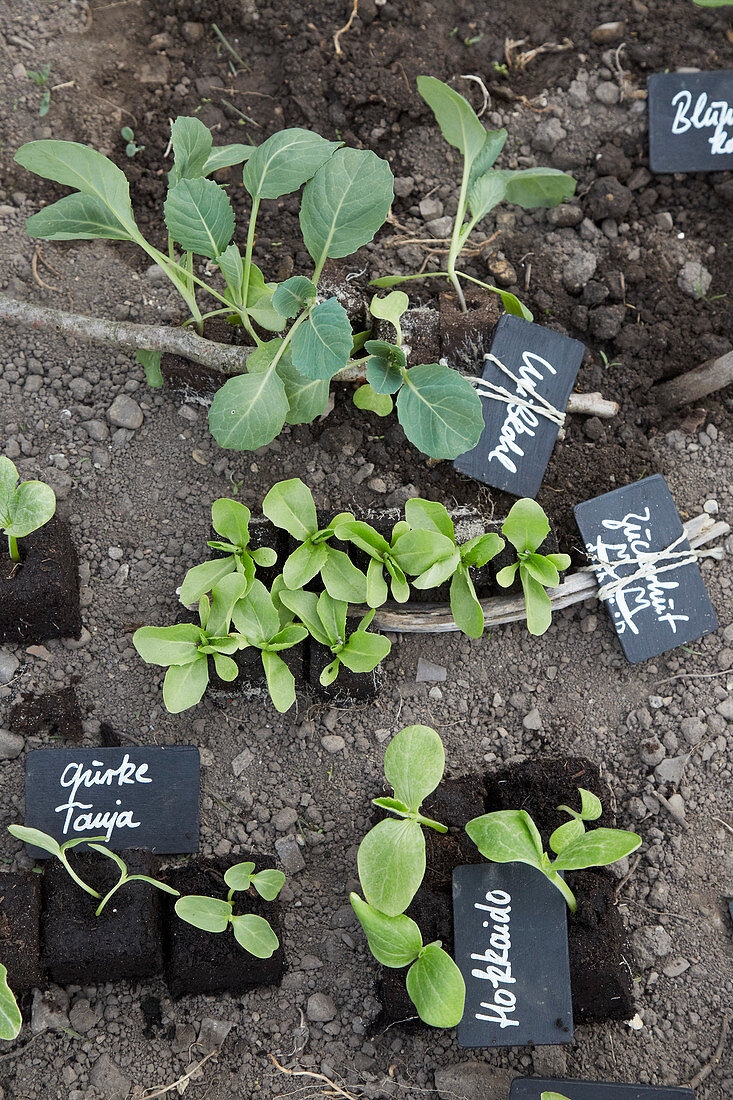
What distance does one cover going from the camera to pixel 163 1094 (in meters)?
1.24

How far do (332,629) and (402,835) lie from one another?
351 millimetres

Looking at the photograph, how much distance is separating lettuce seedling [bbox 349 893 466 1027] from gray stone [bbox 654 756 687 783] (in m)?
0.56

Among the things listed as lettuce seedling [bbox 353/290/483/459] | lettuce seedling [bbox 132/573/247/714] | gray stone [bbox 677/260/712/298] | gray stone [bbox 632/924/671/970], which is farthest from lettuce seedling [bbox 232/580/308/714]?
gray stone [bbox 677/260/712/298]

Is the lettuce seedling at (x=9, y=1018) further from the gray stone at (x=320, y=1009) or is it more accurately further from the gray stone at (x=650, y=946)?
the gray stone at (x=650, y=946)

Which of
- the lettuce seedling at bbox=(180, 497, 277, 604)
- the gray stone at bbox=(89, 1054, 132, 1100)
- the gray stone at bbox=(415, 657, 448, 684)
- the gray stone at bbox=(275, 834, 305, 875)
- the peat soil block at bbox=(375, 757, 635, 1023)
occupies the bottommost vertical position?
the gray stone at bbox=(89, 1054, 132, 1100)

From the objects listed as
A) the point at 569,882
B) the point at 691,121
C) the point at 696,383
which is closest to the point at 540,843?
the point at 569,882

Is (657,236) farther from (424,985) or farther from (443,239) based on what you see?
(424,985)

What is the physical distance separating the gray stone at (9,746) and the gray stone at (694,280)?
1641 millimetres

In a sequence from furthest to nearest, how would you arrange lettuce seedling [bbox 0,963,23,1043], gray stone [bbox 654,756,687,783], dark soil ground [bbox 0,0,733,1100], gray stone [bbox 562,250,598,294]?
gray stone [bbox 562,250,598,294], gray stone [bbox 654,756,687,783], dark soil ground [bbox 0,0,733,1100], lettuce seedling [bbox 0,963,23,1043]

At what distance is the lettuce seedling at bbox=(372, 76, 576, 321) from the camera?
4.42 feet

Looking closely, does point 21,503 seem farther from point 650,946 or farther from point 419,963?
point 650,946

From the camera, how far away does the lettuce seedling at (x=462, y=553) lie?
1255 mm

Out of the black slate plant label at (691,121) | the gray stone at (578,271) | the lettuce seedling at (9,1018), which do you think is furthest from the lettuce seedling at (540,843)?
the black slate plant label at (691,121)

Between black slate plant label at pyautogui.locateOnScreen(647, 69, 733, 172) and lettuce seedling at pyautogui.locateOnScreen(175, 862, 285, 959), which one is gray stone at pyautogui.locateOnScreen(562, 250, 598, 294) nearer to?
black slate plant label at pyautogui.locateOnScreen(647, 69, 733, 172)
